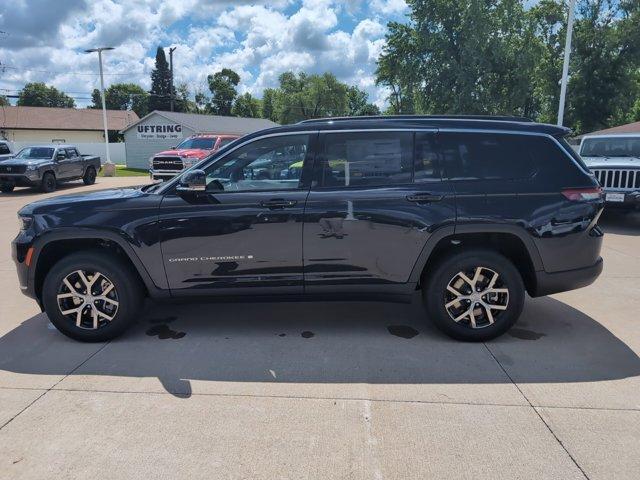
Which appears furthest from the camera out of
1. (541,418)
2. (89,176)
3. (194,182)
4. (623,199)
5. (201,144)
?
(89,176)

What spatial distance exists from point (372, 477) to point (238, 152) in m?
2.74

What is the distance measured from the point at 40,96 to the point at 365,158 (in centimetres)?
10516

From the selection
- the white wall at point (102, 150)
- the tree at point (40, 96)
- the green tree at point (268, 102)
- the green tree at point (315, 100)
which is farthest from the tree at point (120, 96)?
the white wall at point (102, 150)

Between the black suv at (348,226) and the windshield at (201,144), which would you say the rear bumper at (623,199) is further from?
the windshield at (201,144)

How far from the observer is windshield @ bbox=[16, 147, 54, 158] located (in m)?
18.4

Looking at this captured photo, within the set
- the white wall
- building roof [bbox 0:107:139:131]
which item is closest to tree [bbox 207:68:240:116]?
building roof [bbox 0:107:139:131]

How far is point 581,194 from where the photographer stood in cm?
404

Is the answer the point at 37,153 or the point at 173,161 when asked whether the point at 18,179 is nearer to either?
the point at 37,153

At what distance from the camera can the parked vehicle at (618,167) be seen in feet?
31.2

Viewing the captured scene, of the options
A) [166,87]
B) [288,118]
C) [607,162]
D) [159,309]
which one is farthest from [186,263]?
[166,87]

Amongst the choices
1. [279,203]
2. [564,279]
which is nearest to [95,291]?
[279,203]

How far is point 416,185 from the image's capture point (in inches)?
159

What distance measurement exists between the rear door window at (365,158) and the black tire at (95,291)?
1.86 metres

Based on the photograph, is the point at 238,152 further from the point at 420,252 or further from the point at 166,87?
the point at 166,87
